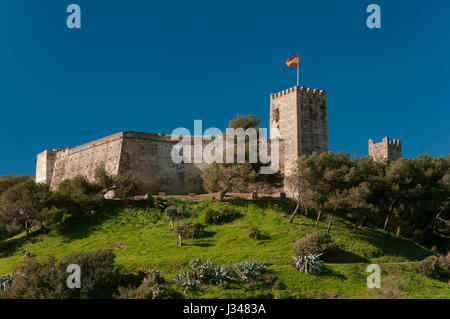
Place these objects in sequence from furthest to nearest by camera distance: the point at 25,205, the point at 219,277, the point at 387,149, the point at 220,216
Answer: the point at 387,149, the point at 220,216, the point at 25,205, the point at 219,277

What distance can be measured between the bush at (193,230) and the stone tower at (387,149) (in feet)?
96.0

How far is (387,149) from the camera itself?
5409cm

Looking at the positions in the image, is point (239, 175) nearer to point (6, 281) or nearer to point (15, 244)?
point (15, 244)

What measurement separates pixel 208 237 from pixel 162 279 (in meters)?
9.79

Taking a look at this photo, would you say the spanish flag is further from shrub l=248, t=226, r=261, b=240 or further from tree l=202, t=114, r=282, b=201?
shrub l=248, t=226, r=261, b=240

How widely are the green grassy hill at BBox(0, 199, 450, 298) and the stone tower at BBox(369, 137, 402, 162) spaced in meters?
20.6

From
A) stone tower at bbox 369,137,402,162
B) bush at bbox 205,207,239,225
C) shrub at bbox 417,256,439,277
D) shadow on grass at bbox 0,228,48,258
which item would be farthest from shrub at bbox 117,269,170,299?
stone tower at bbox 369,137,402,162

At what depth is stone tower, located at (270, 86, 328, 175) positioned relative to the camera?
4366cm

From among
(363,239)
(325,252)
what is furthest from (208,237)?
(363,239)

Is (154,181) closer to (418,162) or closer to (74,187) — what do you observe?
(74,187)

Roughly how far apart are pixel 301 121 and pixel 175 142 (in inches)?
523

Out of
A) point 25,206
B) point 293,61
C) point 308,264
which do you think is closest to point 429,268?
point 308,264
